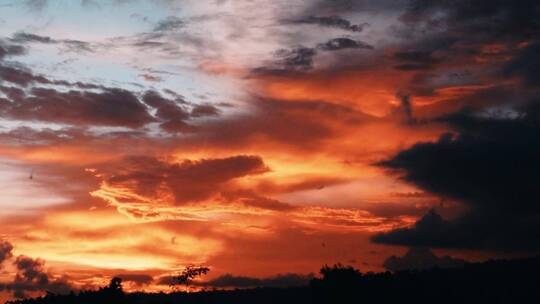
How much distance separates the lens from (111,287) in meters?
132

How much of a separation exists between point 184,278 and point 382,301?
70.0m

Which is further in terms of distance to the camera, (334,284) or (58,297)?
(58,297)

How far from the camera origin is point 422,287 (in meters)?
136

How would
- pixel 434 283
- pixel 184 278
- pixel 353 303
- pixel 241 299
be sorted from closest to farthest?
pixel 353 303
pixel 434 283
pixel 241 299
pixel 184 278

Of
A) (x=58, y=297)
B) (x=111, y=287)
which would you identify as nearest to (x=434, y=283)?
(x=111, y=287)

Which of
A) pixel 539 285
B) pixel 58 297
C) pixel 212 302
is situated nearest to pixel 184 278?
pixel 212 302

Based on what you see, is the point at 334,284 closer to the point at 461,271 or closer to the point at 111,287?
the point at 461,271

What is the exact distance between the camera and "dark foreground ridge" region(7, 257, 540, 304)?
Answer: 13138 cm

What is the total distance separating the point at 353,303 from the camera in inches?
5113

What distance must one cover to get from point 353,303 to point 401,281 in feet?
38.4

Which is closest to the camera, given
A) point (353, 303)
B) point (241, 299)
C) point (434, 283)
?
point (353, 303)

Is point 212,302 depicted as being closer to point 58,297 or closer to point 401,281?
point 58,297

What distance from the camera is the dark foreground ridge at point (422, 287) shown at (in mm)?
131375

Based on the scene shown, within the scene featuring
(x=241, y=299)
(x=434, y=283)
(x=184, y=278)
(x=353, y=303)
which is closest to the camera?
(x=353, y=303)
